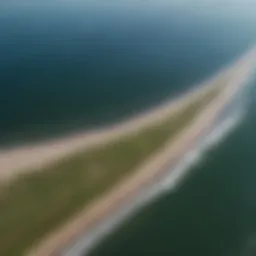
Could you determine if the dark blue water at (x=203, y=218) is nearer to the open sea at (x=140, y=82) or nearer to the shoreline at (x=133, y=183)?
the open sea at (x=140, y=82)

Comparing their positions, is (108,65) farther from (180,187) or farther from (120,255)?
(120,255)

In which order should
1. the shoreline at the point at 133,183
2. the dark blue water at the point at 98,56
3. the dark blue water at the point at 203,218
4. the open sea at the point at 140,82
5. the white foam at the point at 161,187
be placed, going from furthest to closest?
the dark blue water at the point at 98,56, the open sea at the point at 140,82, the dark blue water at the point at 203,218, the white foam at the point at 161,187, the shoreline at the point at 133,183

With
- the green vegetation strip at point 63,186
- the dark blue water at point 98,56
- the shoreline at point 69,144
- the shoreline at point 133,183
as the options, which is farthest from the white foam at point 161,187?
the dark blue water at point 98,56

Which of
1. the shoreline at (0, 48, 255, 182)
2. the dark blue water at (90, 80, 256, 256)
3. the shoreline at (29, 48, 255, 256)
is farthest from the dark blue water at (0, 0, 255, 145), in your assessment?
the dark blue water at (90, 80, 256, 256)

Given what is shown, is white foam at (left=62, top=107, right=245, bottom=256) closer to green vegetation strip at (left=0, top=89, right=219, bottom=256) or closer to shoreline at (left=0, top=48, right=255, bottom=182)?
green vegetation strip at (left=0, top=89, right=219, bottom=256)

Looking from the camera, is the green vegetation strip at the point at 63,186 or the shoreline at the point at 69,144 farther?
the shoreline at the point at 69,144

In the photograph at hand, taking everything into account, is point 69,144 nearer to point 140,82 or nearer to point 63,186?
point 63,186

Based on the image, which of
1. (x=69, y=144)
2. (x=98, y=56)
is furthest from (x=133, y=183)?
(x=98, y=56)
